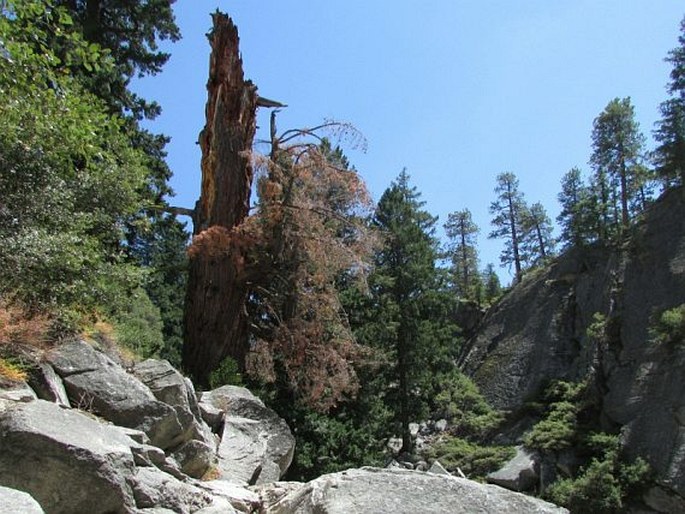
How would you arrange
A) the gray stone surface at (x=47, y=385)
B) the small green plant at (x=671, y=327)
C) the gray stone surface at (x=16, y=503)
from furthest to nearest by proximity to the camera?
the small green plant at (x=671, y=327) < the gray stone surface at (x=47, y=385) < the gray stone surface at (x=16, y=503)

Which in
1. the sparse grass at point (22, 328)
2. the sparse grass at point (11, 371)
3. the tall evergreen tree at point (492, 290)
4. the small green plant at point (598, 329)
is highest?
the tall evergreen tree at point (492, 290)

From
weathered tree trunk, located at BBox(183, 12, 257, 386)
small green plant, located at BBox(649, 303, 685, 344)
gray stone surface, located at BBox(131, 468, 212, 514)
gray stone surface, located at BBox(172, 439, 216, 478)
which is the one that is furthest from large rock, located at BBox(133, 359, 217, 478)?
small green plant, located at BBox(649, 303, 685, 344)

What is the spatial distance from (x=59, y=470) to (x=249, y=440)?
3.99 m

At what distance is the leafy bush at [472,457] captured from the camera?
2514cm

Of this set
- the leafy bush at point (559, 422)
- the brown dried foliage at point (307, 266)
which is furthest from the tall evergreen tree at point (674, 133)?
the brown dried foliage at point (307, 266)

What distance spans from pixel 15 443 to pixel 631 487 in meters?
21.7

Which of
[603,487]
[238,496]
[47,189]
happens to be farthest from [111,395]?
[603,487]

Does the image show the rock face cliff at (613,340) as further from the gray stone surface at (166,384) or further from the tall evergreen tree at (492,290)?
the gray stone surface at (166,384)

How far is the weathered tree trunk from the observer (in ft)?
38.4

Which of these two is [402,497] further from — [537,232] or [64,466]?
[537,232]

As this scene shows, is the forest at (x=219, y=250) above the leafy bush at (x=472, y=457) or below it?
above

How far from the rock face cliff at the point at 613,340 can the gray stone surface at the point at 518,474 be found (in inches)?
138

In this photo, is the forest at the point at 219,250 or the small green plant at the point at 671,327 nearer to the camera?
the forest at the point at 219,250

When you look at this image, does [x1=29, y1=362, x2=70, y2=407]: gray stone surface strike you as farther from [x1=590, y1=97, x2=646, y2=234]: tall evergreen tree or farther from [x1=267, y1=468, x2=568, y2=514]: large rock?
[x1=590, y1=97, x2=646, y2=234]: tall evergreen tree
